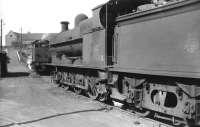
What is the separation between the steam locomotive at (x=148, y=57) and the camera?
6.37 metres

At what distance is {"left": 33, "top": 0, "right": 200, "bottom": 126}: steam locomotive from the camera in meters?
6.37

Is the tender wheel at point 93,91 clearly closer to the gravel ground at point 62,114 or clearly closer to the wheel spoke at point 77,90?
the gravel ground at point 62,114

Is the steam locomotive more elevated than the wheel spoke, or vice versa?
the steam locomotive

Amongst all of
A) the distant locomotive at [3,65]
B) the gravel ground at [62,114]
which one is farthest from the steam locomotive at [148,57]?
the distant locomotive at [3,65]

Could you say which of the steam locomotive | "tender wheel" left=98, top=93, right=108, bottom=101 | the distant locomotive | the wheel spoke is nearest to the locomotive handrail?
the steam locomotive

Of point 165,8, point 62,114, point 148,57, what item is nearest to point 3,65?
point 62,114

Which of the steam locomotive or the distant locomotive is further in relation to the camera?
the distant locomotive

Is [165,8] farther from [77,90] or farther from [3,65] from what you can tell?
[3,65]

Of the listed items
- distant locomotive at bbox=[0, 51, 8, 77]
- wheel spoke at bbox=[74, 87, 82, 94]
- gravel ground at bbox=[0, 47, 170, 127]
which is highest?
distant locomotive at bbox=[0, 51, 8, 77]

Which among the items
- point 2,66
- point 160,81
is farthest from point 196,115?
point 2,66

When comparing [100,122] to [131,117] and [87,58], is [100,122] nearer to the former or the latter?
[131,117]

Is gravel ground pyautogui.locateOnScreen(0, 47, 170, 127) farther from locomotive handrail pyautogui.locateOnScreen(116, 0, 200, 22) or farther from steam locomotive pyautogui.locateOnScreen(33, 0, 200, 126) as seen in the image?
locomotive handrail pyautogui.locateOnScreen(116, 0, 200, 22)

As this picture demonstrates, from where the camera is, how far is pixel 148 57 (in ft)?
24.7

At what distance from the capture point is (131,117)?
27.4 ft
